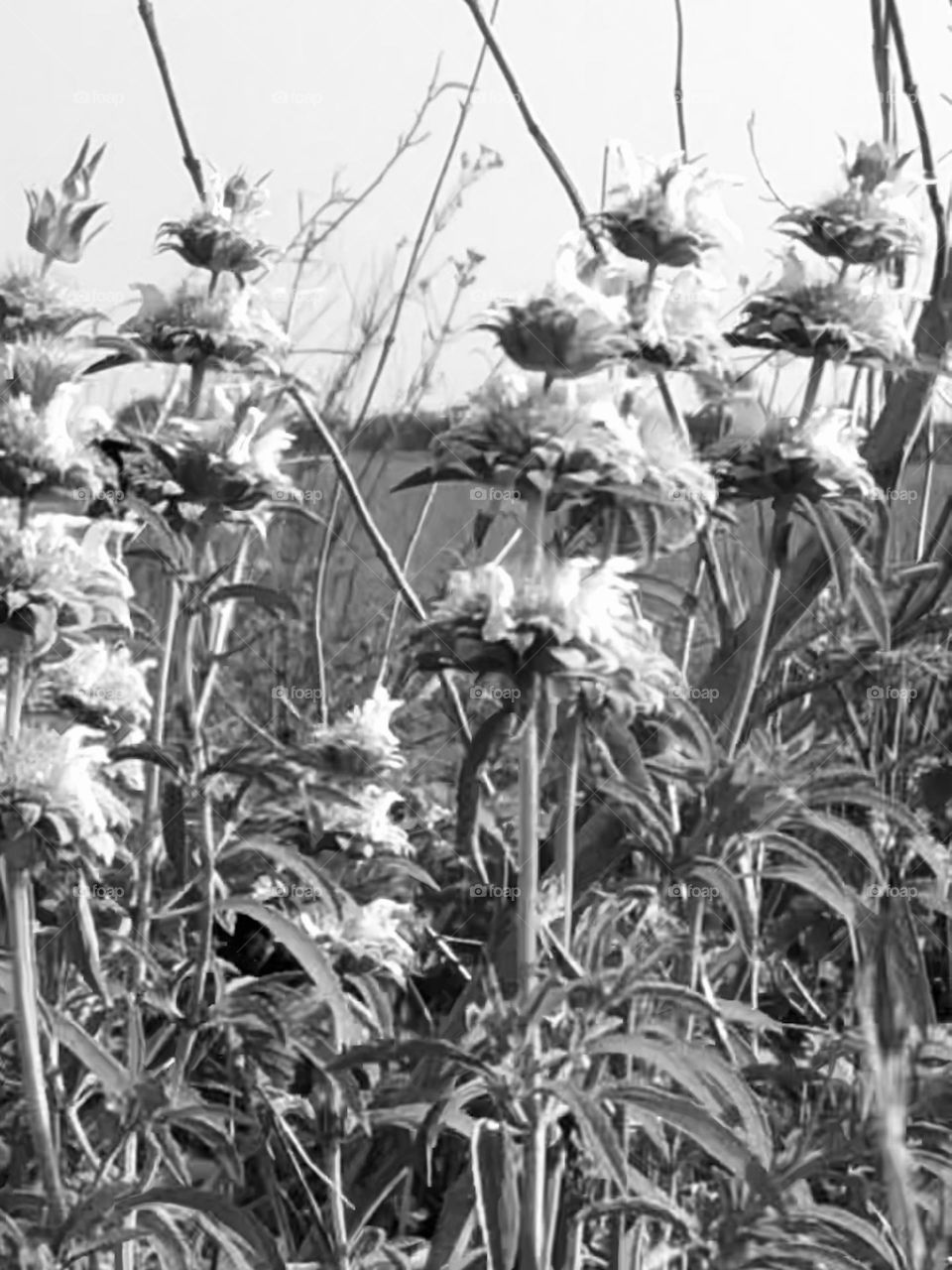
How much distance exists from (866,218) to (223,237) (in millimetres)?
636

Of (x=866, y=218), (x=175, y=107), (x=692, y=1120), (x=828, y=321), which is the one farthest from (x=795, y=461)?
(x=175, y=107)

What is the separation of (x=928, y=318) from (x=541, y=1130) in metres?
1.20

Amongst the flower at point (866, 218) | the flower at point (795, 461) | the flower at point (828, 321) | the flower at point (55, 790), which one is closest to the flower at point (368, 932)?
the flower at point (55, 790)

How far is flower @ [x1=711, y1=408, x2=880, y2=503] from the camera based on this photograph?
1.72 meters

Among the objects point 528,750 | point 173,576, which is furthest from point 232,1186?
point 528,750

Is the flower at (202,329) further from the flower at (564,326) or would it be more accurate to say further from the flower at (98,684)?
the flower at (564,326)

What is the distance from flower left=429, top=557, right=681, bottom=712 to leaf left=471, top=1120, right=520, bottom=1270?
0.34 m

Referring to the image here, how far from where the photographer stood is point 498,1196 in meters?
1.43

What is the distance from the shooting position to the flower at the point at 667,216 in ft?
5.39

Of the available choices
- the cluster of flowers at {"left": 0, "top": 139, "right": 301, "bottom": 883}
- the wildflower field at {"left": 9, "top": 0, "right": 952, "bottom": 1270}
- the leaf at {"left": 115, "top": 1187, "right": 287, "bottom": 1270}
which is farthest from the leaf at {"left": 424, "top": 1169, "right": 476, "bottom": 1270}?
the cluster of flowers at {"left": 0, "top": 139, "right": 301, "bottom": 883}

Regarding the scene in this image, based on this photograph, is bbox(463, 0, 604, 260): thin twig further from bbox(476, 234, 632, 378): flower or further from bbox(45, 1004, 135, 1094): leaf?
bbox(45, 1004, 135, 1094): leaf

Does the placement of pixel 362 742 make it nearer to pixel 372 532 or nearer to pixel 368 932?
pixel 368 932

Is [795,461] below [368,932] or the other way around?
the other way around

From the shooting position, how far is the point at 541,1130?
56.1 inches
